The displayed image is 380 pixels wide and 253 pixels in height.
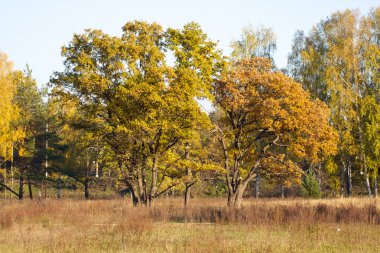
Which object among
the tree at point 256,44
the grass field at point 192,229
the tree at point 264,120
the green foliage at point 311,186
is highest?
the tree at point 256,44

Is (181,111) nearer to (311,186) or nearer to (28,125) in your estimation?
(311,186)

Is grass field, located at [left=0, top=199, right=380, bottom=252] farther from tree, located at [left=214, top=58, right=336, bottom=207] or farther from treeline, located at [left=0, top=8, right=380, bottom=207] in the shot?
tree, located at [left=214, top=58, right=336, bottom=207]

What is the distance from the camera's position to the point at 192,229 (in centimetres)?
1608

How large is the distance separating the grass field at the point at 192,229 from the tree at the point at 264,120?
6307mm

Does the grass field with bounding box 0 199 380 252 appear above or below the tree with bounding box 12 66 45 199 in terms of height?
below

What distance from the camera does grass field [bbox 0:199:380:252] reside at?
38.7ft

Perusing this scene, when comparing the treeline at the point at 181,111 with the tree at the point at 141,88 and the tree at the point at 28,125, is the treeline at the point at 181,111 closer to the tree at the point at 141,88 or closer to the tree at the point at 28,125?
the tree at the point at 141,88

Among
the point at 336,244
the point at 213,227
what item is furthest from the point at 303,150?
the point at 336,244

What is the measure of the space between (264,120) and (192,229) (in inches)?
404

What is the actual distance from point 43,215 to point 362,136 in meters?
24.3

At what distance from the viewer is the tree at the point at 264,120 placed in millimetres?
24750

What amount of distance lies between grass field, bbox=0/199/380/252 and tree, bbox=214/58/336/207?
20.7ft

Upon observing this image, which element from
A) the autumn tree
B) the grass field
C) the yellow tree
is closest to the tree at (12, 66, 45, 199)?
the yellow tree

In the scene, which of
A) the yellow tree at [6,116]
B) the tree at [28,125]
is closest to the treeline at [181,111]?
the yellow tree at [6,116]
